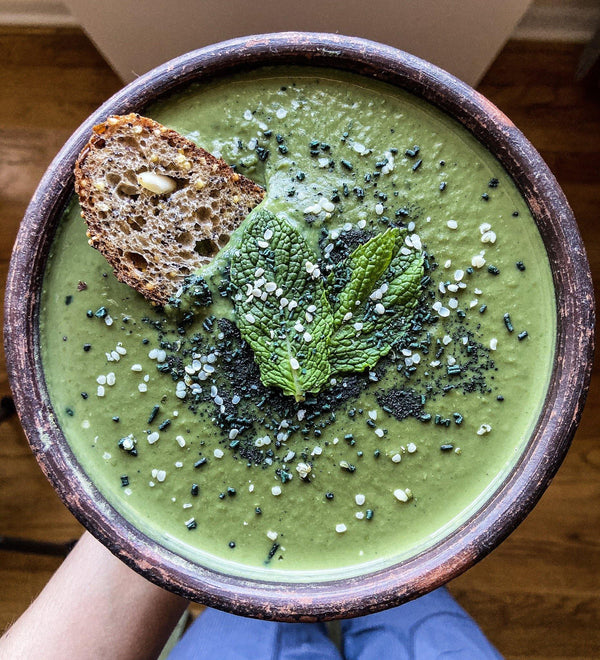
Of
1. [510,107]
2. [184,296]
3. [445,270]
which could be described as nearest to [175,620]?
[184,296]

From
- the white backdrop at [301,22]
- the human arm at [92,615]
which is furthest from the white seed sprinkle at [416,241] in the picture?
the human arm at [92,615]

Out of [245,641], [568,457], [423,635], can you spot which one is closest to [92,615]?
[245,641]

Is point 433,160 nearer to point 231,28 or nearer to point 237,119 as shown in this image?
point 237,119

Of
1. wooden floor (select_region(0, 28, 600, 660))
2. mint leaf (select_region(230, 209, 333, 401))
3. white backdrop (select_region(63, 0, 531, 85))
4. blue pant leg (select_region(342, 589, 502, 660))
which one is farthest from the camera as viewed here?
wooden floor (select_region(0, 28, 600, 660))

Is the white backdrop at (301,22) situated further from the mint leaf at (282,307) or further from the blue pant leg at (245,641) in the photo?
the blue pant leg at (245,641)

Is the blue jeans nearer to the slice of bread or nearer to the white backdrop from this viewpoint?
the slice of bread

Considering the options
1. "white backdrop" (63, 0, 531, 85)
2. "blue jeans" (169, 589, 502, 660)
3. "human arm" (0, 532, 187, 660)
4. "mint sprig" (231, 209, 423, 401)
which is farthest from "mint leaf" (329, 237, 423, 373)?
"blue jeans" (169, 589, 502, 660)
